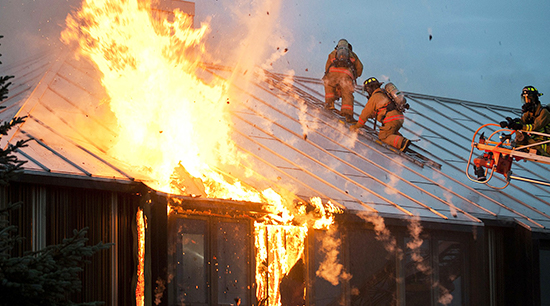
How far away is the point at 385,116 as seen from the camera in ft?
44.7

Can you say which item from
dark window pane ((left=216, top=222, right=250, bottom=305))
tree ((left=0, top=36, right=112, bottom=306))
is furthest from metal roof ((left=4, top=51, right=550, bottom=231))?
tree ((left=0, top=36, right=112, bottom=306))

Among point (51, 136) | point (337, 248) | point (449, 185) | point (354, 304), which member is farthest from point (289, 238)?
point (449, 185)

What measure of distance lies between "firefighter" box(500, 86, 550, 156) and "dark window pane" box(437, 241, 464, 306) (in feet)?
8.92

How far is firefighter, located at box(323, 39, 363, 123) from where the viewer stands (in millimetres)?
14516

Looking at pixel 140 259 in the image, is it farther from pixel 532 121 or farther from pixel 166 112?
pixel 532 121

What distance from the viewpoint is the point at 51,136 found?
8547 millimetres

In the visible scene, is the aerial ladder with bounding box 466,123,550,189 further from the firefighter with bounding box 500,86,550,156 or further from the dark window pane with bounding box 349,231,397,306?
the dark window pane with bounding box 349,231,397,306

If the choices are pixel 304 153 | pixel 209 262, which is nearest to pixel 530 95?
pixel 304 153

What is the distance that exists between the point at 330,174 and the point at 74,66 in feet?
17.7

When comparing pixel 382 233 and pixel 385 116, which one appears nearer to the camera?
pixel 382 233

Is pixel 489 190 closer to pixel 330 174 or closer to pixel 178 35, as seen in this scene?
pixel 330 174

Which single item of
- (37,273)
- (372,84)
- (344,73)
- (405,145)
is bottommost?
(37,273)

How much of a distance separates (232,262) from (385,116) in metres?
6.27

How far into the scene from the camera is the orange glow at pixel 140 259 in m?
7.71
